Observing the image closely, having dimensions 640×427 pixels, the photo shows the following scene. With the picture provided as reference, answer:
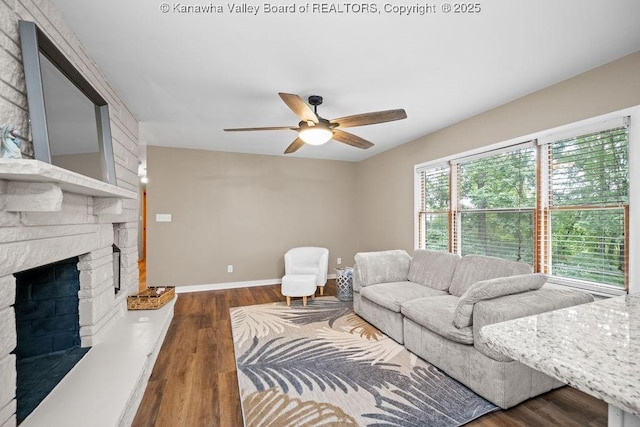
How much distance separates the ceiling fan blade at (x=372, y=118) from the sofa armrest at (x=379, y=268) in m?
1.65

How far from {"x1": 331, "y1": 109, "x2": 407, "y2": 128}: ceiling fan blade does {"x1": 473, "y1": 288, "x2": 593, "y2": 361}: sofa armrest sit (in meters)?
1.59

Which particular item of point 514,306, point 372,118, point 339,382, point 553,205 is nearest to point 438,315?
point 514,306

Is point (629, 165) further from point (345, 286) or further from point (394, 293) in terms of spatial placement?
point (345, 286)

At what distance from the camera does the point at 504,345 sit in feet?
2.27

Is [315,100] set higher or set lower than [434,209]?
higher

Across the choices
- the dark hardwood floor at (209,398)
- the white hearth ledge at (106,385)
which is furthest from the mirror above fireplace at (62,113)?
the dark hardwood floor at (209,398)

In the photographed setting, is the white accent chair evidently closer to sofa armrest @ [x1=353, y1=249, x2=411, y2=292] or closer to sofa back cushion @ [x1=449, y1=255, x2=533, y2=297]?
sofa armrest @ [x1=353, y1=249, x2=411, y2=292]

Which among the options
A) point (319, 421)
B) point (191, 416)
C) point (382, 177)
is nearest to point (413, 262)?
point (382, 177)

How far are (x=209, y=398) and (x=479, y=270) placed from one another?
2602mm

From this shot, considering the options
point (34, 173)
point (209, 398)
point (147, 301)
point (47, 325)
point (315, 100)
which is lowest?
point (209, 398)

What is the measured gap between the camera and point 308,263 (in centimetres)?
496

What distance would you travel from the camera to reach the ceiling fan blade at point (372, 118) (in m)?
2.37

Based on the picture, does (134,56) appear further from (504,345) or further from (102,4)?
(504,345)

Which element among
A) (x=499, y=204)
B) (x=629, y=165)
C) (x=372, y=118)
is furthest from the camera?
(x=499, y=204)
